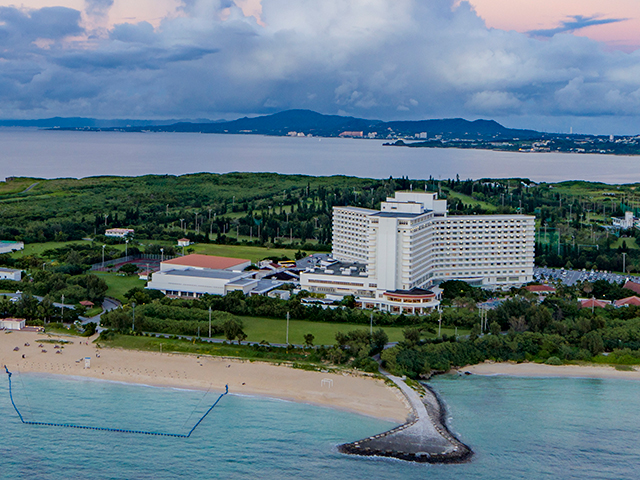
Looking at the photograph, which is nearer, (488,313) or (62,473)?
(62,473)

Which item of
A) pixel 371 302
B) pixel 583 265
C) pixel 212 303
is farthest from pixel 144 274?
pixel 583 265

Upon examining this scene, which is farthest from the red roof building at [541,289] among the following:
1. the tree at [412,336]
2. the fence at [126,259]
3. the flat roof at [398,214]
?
the fence at [126,259]

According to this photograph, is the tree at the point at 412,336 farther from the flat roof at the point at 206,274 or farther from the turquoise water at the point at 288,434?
the flat roof at the point at 206,274

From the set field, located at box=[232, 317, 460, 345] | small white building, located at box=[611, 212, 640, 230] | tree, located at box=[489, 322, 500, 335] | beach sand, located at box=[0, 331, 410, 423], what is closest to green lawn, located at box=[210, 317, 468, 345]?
field, located at box=[232, 317, 460, 345]

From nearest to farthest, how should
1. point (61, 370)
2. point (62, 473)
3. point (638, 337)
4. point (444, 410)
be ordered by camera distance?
1. point (62, 473)
2. point (444, 410)
3. point (61, 370)
4. point (638, 337)

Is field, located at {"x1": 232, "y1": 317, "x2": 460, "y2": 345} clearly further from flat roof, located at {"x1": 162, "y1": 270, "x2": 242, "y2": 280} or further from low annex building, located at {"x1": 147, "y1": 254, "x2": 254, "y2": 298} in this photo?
flat roof, located at {"x1": 162, "y1": 270, "x2": 242, "y2": 280}

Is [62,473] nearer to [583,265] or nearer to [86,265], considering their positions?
[86,265]
